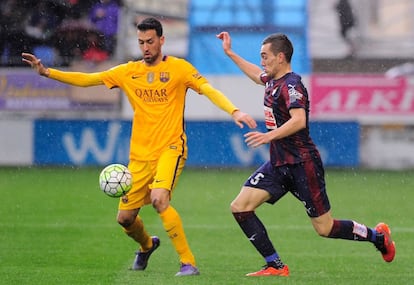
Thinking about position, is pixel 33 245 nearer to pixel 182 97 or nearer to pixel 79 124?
pixel 182 97

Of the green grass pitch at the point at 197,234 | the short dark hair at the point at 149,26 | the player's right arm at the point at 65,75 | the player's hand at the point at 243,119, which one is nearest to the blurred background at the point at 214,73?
the green grass pitch at the point at 197,234

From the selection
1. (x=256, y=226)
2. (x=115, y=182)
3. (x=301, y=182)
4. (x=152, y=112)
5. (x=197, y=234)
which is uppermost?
(x=152, y=112)

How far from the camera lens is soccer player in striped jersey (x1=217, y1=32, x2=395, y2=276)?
27.0 ft

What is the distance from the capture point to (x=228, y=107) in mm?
8344

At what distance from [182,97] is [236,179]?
9.36 m

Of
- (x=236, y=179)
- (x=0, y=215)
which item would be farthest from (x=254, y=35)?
(x=0, y=215)

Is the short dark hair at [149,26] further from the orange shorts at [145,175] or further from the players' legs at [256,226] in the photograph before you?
the players' legs at [256,226]

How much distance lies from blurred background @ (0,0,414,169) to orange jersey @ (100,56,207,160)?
1077cm

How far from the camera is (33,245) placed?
34.4ft

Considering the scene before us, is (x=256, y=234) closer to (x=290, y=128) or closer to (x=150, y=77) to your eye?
(x=290, y=128)

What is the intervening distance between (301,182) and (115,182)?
145 centimetres

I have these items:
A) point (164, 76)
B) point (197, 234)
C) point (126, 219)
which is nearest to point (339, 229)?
point (126, 219)

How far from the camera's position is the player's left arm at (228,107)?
26.2 ft

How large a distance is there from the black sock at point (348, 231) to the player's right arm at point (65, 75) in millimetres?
2304
